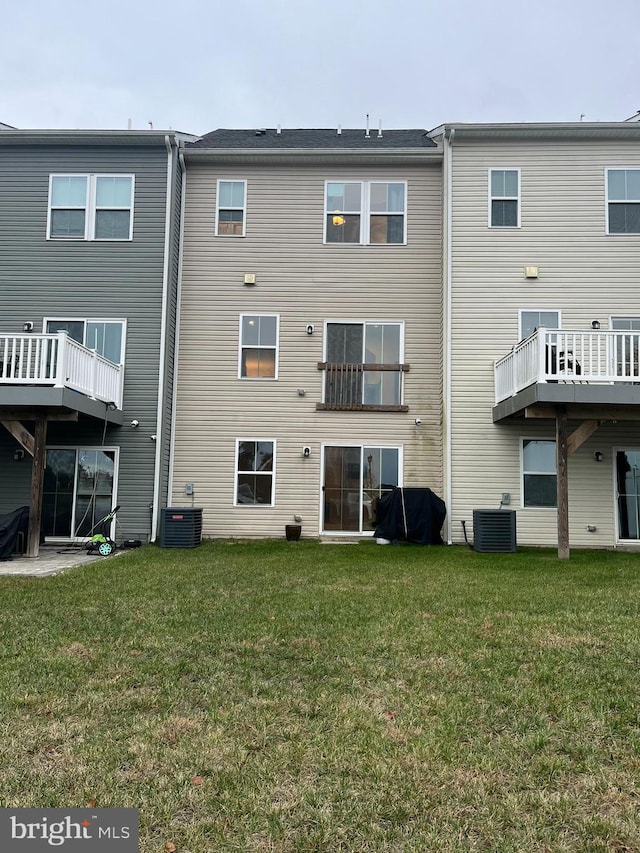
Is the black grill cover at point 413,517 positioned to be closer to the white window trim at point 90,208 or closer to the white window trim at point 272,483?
the white window trim at point 272,483

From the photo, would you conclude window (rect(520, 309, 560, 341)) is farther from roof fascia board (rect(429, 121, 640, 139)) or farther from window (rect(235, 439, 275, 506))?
window (rect(235, 439, 275, 506))

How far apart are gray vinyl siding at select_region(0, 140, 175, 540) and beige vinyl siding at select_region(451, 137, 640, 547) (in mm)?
5889

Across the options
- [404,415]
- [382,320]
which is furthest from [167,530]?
[382,320]

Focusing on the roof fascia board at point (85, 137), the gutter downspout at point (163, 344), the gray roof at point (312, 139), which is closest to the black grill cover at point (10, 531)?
the gutter downspout at point (163, 344)

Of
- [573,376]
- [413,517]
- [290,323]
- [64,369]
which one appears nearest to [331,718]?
[573,376]

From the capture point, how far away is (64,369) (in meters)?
9.32

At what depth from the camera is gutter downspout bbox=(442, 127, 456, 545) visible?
37.5ft

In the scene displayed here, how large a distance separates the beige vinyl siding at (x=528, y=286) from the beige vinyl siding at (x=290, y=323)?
62 centimetres

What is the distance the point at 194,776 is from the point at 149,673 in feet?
4.38

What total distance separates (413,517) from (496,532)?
1550 millimetres

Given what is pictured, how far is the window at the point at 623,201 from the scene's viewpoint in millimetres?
11680

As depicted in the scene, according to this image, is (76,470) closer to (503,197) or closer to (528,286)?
(528,286)

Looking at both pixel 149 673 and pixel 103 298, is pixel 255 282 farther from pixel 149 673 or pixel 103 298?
pixel 149 673

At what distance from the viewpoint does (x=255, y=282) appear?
40.3ft
